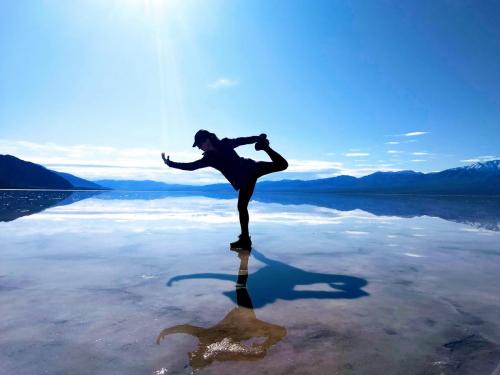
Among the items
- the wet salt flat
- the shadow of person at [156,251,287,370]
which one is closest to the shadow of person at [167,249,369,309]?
the wet salt flat

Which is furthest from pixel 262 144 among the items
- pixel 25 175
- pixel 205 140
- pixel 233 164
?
pixel 25 175

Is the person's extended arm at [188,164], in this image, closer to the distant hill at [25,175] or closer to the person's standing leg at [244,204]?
the person's standing leg at [244,204]

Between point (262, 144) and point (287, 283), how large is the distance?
3.34 m

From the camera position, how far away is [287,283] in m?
3.90

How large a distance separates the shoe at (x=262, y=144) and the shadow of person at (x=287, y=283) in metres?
2.55

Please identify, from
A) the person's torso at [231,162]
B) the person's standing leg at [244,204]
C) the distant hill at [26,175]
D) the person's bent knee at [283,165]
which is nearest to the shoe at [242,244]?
the person's standing leg at [244,204]

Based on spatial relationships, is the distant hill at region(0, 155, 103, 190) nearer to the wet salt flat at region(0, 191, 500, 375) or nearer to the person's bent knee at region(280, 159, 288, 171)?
the person's bent knee at region(280, 159, 288, 171)

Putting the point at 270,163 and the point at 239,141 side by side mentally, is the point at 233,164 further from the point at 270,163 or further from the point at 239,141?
the point at 270,163

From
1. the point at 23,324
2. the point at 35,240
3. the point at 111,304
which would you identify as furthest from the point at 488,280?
the point at 35,240

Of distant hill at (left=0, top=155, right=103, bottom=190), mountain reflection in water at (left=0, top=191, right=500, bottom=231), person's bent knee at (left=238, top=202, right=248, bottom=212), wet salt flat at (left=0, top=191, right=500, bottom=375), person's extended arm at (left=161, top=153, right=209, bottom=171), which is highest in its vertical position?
distant hill at (left=0, top=155, right=103, bottom=190)

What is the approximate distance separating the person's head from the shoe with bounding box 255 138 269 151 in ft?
3.00

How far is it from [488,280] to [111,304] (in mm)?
4322

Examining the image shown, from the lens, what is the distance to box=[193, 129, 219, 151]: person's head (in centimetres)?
679

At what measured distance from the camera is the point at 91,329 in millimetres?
2500
